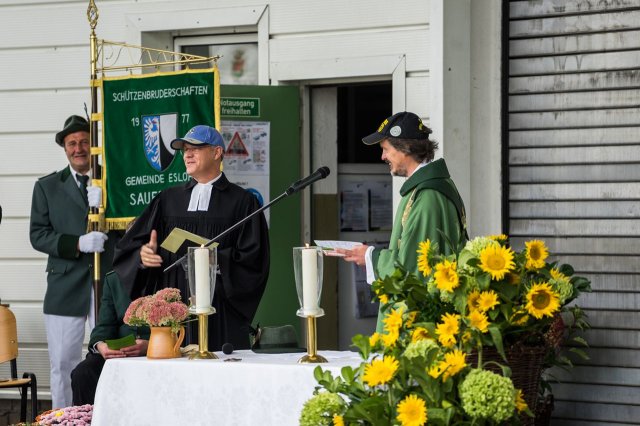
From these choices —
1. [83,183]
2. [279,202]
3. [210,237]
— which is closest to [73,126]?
[83,183]

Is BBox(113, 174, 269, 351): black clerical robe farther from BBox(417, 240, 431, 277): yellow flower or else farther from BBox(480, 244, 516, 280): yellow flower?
BBox(480, 244, 516, 280): yellow flower

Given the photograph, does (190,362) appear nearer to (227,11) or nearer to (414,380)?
(414,380)

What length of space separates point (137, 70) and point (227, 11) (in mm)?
716

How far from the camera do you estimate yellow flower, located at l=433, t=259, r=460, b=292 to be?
371 cm

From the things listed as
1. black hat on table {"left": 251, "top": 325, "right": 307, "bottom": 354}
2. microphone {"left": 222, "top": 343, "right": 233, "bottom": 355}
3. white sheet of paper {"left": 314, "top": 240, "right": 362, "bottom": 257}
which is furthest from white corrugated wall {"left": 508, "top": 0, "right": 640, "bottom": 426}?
microphone {"left": 222, "top": 343, "right": 233, "bottom": 355}

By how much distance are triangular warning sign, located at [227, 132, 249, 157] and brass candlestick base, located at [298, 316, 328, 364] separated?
3.39 meters

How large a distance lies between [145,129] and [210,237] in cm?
148

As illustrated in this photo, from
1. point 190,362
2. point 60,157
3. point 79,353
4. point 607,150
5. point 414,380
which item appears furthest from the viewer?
point 60,157

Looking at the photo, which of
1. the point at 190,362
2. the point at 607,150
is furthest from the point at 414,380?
the point at 607,150

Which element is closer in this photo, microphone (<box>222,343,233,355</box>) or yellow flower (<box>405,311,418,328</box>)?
yellow flower (<box>405,311,418,328</box>)

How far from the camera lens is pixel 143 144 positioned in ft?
24.8

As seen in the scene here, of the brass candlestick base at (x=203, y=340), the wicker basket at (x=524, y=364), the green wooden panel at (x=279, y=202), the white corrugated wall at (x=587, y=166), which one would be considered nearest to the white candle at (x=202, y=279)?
the brass candlestick base at (x=203, y=340)

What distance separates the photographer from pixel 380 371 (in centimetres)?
357

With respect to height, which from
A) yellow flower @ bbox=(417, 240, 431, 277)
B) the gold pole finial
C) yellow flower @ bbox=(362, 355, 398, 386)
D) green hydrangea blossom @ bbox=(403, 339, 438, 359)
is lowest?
yellow flower @ bbox=(362, 355, 398, 386)
